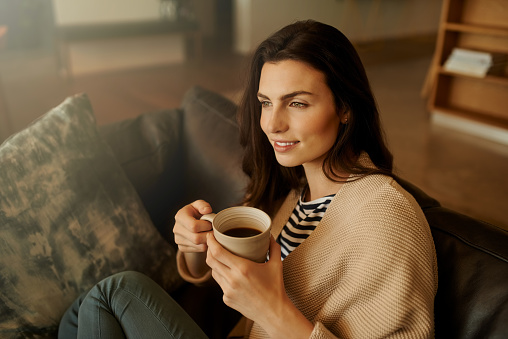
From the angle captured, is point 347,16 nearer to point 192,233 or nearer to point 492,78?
point 492,78

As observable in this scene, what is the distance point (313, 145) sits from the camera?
1.04 m

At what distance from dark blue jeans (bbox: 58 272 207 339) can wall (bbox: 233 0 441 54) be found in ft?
15.1

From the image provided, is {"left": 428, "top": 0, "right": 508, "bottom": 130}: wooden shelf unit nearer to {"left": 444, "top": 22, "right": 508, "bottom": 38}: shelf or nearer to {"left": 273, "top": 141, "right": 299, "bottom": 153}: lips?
{"left": 444, "top": 22, "right": 508, "bottom": 38}: shelf

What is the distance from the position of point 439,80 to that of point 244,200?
3281 mm

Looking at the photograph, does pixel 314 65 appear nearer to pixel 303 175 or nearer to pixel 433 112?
pixel 303 175

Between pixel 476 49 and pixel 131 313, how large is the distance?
12.3ft

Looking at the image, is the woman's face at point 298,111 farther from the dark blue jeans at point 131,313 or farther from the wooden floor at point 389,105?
the dark blue jeans at point 131,313

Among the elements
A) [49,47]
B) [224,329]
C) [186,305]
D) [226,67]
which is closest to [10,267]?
[186,305]

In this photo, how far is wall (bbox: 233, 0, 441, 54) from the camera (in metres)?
6.12

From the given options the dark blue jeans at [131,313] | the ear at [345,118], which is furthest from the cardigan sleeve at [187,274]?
the ear at [345,118]

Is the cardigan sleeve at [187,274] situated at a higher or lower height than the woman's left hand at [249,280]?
lower

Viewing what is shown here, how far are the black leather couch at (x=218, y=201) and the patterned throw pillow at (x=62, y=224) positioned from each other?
0.17 m

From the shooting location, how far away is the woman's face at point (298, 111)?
3.29ft

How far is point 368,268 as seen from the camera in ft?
2.82
